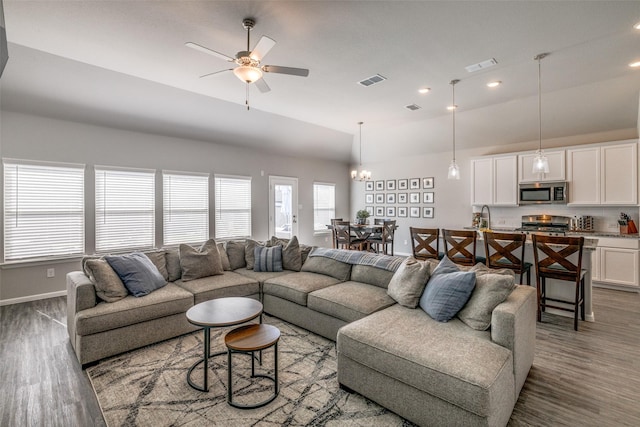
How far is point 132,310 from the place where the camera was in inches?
115

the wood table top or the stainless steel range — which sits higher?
the stainless steel range

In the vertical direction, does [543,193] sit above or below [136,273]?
above

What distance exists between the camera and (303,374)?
2592mm

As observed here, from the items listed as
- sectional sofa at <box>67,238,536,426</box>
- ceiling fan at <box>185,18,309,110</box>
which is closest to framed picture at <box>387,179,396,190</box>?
sectional sofa at <box>67,238,536,426</box>

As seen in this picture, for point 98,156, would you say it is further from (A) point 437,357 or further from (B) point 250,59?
(A) point 437,357

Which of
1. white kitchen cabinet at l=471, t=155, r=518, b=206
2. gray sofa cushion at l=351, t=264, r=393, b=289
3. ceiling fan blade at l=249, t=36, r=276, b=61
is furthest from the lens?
white kitchen cabinet at l=471, t=155, r=518, b=206

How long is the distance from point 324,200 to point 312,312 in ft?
19.1

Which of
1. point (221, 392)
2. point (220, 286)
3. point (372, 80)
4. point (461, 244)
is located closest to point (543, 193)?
point (461, 244)

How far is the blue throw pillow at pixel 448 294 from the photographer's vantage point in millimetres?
2422

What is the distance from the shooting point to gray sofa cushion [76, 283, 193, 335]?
8.92 ft

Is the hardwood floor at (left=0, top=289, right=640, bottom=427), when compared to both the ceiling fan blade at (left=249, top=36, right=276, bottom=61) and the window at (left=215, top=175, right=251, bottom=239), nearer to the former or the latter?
the ceiling fan blade at (left=249, top=36, right=276, bottom=61)

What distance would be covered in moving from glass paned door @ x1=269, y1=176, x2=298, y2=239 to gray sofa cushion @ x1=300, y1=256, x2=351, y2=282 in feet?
11.6

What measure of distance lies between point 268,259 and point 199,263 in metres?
0.91

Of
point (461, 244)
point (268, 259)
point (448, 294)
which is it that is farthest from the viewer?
point (268, 259)
